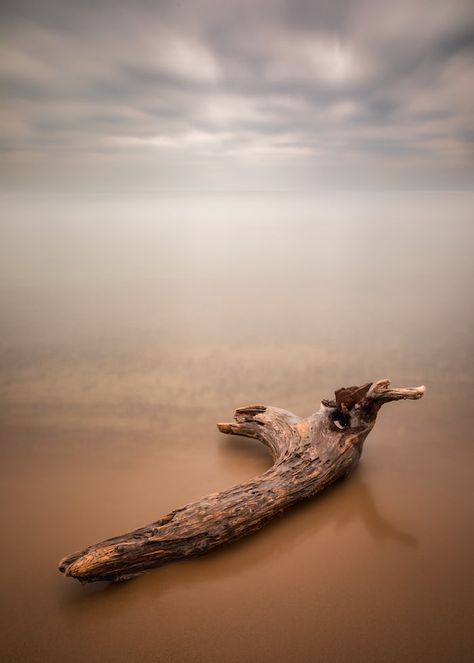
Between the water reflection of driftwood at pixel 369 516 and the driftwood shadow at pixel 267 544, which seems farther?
the water reflection of driftwood at pixel 369 516

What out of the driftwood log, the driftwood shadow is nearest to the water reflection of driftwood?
the driftwood shadow

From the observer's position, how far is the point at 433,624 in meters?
1.97

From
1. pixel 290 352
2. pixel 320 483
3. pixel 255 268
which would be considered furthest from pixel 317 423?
pixel 255 268

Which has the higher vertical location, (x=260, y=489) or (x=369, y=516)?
(x=260, y=489)

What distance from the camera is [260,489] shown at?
2.53m

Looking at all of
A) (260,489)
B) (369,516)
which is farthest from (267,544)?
(369,516)

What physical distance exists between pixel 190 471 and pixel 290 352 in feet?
8.05

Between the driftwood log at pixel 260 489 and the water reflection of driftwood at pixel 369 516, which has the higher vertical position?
the driftwood log at pixel 260 489

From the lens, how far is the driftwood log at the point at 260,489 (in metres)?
2.13

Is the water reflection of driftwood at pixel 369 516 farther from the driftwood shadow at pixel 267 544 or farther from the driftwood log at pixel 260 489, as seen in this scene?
the driftwood log at pixel 260 489

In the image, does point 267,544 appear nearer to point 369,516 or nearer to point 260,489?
point 260,489

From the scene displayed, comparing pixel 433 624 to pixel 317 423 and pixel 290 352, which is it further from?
pixel 290 352

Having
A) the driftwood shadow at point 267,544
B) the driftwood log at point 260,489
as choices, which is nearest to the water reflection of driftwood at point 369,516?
the driftwood shadow at point 267,544

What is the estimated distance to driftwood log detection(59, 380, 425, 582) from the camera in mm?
2135
